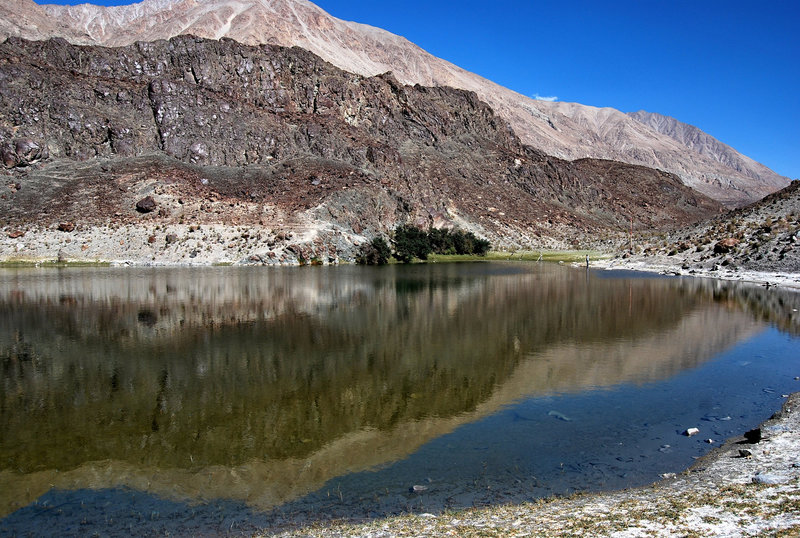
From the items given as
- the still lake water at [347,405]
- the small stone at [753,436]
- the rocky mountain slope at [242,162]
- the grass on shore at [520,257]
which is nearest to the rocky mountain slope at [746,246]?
the grass on shore at [520,257]

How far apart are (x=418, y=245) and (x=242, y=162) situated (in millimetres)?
32990

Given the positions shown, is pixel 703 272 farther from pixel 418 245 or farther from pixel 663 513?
pixel 663 513

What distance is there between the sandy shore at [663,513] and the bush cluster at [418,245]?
210 ft

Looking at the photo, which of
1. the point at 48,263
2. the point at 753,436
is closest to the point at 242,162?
the point at 48,263

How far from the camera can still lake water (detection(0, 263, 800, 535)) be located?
30.4ft

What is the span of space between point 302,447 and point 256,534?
3.33 meters

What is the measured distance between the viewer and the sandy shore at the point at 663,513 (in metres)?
6.93

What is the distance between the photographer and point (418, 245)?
259ft

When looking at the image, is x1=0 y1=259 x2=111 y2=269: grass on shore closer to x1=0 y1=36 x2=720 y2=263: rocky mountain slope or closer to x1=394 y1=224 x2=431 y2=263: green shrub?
x1=0 y1=36 x2=720 y2=263: rocky mountain slope

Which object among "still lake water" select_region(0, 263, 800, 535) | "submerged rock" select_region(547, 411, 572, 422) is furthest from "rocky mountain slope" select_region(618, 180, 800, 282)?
"submerged rock" select_region(547, 411, 572, 422)

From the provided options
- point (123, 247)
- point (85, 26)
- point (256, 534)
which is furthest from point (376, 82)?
point (256, 534)

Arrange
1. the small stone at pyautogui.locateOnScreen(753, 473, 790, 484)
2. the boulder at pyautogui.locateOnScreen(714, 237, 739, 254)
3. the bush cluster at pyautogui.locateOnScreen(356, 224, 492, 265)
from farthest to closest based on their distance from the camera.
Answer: the bush cluster at pyautogui.locateOnScreen(356, 224, 492, 265) < the boulder at pyautogui.locateOnScreen(714, 237, 739, 254) < the small stone at pyautogui.locateOnScreen(753, 473, 790, 484)

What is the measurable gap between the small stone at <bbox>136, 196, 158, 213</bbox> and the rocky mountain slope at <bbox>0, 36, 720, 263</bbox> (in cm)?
18

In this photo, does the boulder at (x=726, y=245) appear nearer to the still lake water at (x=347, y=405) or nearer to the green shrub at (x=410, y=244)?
the still lake water at (x=347, y=405)
